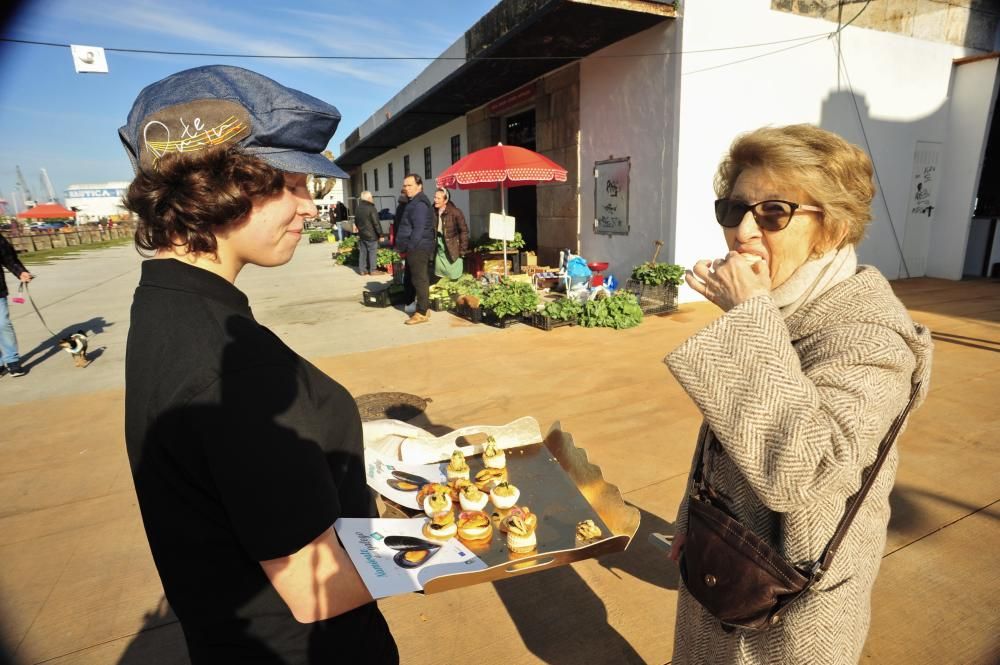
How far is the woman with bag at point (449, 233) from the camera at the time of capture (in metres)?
10.1

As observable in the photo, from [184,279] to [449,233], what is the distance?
9287 millimetres

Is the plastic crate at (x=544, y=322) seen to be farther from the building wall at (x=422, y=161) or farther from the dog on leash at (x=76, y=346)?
the building wall at (x=422, y=161)

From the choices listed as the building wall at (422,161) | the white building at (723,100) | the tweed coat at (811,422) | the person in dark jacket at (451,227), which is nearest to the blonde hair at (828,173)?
→ the tweed coat at (811,422)

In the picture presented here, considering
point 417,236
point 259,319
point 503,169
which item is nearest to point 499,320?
point 417,236

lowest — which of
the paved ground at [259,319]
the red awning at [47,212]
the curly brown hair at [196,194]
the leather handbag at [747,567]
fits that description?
the paved ground at [259,319]

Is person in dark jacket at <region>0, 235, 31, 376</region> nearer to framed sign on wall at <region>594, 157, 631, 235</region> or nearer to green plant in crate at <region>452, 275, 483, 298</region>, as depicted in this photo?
green plant in crate at <region>452, 275, 483, 298</region>

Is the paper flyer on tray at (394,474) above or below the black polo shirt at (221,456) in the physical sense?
below

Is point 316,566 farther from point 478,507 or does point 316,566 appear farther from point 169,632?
point 169,632

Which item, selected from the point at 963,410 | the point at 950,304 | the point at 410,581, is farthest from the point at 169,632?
the point at 950,304

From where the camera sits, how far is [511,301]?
8359 millimetres

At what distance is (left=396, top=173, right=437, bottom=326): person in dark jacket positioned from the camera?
8516 mm

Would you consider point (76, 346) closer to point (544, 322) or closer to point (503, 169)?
point (544, 322)

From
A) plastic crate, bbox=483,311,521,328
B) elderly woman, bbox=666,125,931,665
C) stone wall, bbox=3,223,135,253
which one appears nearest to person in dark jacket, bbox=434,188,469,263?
plastic crate, bbox=483,311,521,328

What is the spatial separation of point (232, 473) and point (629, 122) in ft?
34.9
